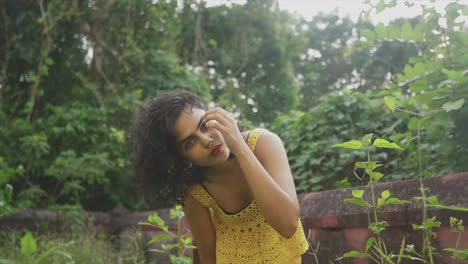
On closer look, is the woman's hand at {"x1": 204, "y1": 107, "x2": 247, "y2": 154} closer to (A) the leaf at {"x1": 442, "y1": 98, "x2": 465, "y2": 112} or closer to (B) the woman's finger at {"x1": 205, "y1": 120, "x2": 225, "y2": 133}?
(B) the woman's finger at {"x1": 205, "y1": 120, "x2": 225, "y2": 133}

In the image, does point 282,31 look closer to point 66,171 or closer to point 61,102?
point 61,102

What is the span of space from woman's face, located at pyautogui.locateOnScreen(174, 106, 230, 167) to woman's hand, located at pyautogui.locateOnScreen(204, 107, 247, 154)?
0.12 m

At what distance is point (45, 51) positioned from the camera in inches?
275

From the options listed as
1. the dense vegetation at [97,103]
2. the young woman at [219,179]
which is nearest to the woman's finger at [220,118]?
the young woman at [219,179]

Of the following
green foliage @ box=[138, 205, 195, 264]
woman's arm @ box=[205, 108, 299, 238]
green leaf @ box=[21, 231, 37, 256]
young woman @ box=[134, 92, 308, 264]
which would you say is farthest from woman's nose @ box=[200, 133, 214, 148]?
green leaf @ box=[21, 231, 37, 256]

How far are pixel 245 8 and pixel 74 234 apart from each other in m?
9.50

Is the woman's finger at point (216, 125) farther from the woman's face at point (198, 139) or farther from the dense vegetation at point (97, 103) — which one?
the dense vegetation at point (97, 103)

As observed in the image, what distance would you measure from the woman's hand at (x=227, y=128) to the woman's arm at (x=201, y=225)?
0.70 meters

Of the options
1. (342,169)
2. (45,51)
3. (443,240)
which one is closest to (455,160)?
(443,240)

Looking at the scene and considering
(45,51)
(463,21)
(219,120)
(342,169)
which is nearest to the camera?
(219,120)

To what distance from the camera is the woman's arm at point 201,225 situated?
7.95 feet

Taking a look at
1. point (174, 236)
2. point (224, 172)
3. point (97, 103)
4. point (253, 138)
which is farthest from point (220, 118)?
point (97, 103)

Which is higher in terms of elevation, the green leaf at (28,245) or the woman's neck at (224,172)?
the green leaf at (28,245)

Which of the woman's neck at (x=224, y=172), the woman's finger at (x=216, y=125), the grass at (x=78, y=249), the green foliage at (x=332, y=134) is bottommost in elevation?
the grass at (x=78, y=249)
